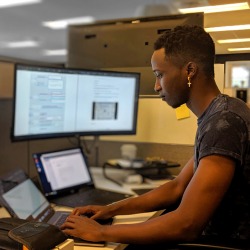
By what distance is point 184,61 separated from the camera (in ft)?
3.10

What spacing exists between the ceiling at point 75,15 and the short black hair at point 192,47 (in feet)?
0.31

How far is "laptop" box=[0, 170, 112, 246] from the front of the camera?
104cm

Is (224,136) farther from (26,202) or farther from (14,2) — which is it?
(14,2)

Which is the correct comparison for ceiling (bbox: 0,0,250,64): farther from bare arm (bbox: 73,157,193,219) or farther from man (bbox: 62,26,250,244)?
bare arm (bbox: 73,157,193,219)

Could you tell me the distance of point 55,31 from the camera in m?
6.55

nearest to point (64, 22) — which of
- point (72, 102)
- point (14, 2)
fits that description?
point (14, 2)

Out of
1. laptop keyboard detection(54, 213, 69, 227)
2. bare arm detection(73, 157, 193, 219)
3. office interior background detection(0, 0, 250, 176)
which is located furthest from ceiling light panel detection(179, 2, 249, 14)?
laptop keyboard detection(54, 213, 69, 227)

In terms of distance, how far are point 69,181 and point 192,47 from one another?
0.78 m

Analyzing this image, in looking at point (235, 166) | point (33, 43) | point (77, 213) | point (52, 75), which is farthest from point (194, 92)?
point (33, 43)

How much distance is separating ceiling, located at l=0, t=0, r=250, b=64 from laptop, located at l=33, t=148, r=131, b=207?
26.2 inches

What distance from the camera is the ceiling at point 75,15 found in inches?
43.9

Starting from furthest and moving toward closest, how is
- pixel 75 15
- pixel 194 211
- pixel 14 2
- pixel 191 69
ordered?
1. pixel 75 15
2. pixel 14 2
3. pixel 191 69
4. pixel 194 211

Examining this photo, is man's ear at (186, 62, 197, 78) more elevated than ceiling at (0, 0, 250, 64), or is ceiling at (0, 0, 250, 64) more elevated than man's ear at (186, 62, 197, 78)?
ceiling at (0, 0, 250, 64)

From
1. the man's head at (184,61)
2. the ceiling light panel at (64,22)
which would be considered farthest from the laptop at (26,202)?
the ceiling light panel at (64,22)
